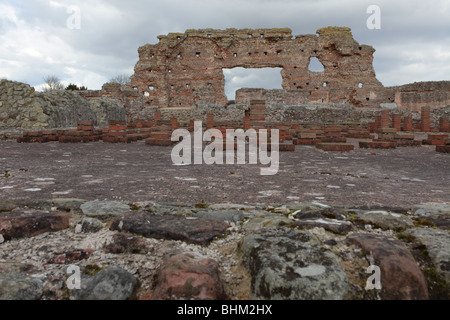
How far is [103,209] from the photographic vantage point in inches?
84.7

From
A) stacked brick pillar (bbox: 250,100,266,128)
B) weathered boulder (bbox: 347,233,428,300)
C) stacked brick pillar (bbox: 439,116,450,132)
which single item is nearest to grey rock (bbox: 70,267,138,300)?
weathered boulder (bbox: 347,233,428,300)

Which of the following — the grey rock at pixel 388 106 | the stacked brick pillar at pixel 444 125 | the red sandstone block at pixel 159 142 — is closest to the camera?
the red sandstone block at pixel 159 142

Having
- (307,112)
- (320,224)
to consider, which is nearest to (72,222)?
(320,224)

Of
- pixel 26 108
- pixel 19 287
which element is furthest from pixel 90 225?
pixel 26 108

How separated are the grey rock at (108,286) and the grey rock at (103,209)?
0.71m

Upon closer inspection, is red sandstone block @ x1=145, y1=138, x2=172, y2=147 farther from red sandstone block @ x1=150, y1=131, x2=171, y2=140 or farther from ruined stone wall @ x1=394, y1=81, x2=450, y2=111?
ruined stone wall @ x1=394, y1=81, x2=450, y2=111

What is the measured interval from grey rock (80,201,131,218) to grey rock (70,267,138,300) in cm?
71

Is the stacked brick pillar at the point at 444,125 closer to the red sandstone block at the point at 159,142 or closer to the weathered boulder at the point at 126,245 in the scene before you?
the red sandstone block at the point at 159,142

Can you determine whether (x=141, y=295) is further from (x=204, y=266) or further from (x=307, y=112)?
(x=307, y=112)

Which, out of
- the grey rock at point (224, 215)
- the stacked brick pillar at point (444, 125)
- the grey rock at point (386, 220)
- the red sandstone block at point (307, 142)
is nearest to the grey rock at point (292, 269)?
the grey rock at point (224, 215)

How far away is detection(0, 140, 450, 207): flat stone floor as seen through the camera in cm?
291

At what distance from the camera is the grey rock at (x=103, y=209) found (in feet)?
6.82

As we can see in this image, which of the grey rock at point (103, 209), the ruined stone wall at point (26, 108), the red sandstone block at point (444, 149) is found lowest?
the grey rock at point (103, 209)
